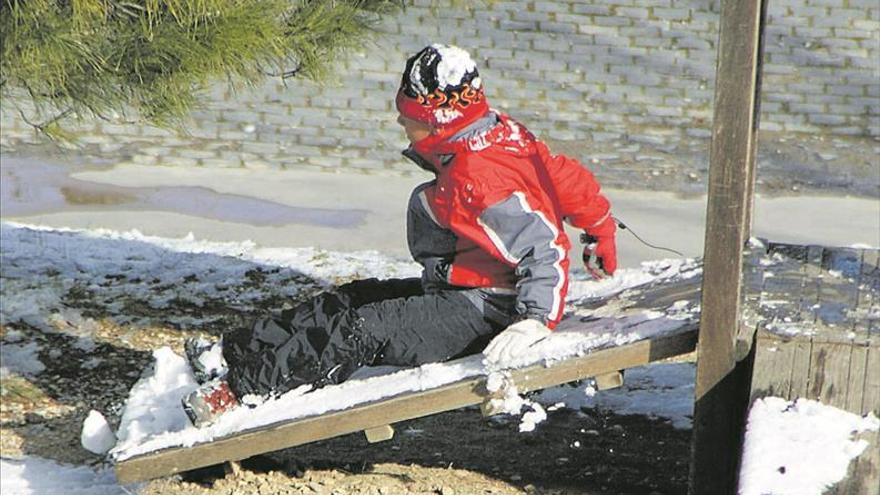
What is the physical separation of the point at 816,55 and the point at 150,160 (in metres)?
4.32

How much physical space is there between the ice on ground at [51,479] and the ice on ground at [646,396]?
59.6 inches

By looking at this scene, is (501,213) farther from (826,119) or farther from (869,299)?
(826,119)

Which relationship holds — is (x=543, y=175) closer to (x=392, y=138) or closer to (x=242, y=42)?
(x=242, y=42)

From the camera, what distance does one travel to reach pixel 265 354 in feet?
12.0

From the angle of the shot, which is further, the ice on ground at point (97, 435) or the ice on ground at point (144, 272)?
the ice on ground at point (144, 272)

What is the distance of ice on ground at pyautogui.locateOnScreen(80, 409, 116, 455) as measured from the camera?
4.09 m

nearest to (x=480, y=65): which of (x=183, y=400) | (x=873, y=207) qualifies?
(x=873, y=207)

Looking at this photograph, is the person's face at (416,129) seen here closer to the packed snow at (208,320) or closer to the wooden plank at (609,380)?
the packed snow at (208,320)

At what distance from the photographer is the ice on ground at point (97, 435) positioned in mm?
4090

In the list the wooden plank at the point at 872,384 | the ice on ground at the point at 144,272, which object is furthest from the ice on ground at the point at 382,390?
the ice on ground at the point at 144,272

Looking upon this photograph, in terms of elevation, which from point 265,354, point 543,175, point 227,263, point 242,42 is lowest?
point 227,263

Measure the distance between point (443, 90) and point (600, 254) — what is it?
30.6 inches

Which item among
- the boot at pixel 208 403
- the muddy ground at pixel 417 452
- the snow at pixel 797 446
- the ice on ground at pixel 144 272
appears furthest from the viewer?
the ice on ground at pixel 144 272

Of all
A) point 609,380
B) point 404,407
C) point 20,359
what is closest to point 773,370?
point 609,380
